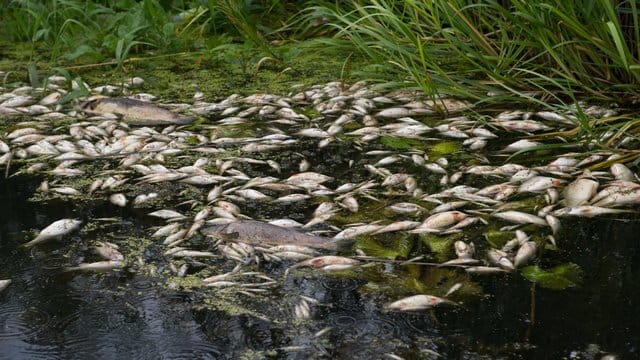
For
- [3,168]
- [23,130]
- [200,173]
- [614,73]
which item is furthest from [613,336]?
[23,130]

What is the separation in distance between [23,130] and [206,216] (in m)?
1.37

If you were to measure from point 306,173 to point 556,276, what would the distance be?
44.3 inches

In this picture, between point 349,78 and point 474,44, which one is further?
point 349,78

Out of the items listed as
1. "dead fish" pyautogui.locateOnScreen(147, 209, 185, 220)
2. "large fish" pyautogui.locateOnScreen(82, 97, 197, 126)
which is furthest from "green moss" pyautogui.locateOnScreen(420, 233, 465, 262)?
"large fish" pyautogui.locateOnScreen(82, 97, 197, 126)

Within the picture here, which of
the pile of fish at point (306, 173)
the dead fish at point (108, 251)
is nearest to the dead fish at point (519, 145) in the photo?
the pile of fish at point (306, 173)

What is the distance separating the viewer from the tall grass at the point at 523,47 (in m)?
3.62

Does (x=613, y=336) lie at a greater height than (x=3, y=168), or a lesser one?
greater

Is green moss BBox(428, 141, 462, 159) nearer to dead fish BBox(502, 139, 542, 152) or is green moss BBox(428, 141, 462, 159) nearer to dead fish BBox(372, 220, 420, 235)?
dead fish BBox(502, 139, 542, 152)

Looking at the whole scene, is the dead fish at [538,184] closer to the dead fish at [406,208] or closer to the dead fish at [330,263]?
the dead fish at [406,208]

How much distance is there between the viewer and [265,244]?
2.68m

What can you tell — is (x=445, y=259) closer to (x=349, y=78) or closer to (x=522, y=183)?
(x=522, y=183)

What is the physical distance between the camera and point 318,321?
223 centimetres

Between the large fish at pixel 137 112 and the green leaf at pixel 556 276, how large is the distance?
2.01m

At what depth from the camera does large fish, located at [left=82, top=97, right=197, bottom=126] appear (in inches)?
159
